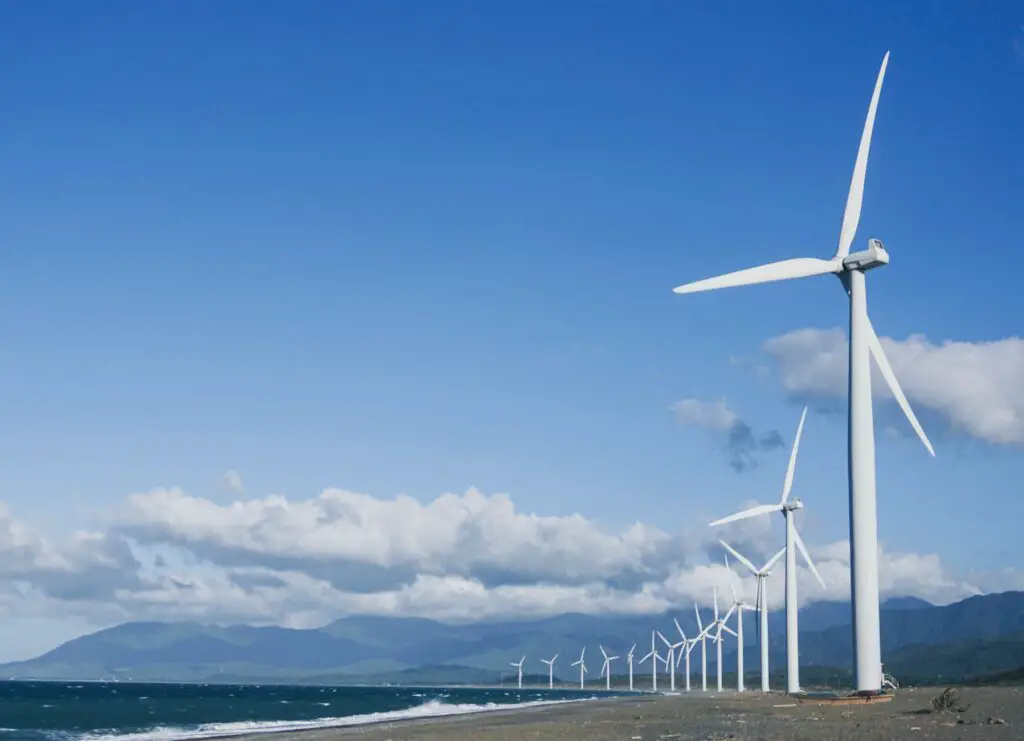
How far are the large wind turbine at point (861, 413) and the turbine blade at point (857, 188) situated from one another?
0.06m

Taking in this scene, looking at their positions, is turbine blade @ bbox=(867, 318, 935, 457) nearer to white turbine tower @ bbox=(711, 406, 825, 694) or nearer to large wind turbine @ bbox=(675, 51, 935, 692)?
large wind turbine @ bbox=(675, 51, 935, 692)

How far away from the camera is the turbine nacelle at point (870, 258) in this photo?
46594 millimetres

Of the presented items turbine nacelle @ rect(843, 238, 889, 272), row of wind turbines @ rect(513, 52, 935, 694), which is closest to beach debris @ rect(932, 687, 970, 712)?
row of wind turbines @ rect(513, 52, 935, 694)

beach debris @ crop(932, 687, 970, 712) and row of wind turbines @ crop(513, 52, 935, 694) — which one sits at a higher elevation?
row of wind turbines @ crop(513, 52, 935, 694)

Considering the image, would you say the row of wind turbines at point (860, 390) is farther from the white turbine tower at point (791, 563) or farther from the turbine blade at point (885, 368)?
the white turbine tower at point (791, 563)

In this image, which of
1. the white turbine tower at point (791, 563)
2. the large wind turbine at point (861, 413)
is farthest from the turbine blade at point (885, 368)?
the white turbine tower at point (791, 563)

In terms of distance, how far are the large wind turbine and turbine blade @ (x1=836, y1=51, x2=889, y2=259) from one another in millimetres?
64

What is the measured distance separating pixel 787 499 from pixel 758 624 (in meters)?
23.8

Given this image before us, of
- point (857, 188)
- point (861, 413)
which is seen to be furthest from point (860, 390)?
point (857, 188)

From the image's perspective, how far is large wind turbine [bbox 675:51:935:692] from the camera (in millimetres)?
42094

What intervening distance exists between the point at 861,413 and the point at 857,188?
1467 centimetres

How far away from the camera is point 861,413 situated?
42906mm

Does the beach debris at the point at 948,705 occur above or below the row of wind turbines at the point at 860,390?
below

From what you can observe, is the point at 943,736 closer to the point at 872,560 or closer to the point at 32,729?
the point at 872,560
